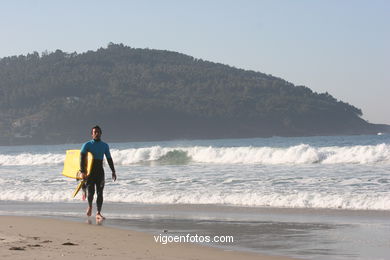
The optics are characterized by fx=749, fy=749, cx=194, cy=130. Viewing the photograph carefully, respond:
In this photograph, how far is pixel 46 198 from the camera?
17438 mm

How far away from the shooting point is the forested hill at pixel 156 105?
113062 millimetres

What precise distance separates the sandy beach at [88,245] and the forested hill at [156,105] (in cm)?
9836

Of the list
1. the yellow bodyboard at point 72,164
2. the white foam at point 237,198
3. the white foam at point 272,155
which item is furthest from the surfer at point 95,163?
the white foam at point 272,155

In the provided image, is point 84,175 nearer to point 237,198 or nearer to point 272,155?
point 237,198

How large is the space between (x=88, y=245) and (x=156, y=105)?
112 meters

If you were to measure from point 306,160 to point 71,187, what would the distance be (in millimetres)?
12721

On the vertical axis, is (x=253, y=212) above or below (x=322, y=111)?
below

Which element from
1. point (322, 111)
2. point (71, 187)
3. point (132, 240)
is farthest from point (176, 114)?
point (132, 240)

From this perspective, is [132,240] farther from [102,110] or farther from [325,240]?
[102,110]

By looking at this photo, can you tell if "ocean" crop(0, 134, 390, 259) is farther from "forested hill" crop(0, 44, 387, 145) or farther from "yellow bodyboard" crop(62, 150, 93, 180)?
"forested hill" crop(0, 44, 387, 145)

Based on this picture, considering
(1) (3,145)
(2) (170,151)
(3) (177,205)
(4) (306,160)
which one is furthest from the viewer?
(1) (3,145)

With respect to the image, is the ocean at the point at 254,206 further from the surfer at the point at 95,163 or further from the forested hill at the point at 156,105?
the forested hill at the point at 156,105

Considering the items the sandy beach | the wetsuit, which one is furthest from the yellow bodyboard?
the sandy beach

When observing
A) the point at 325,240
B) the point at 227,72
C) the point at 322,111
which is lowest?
the point at 325,240
